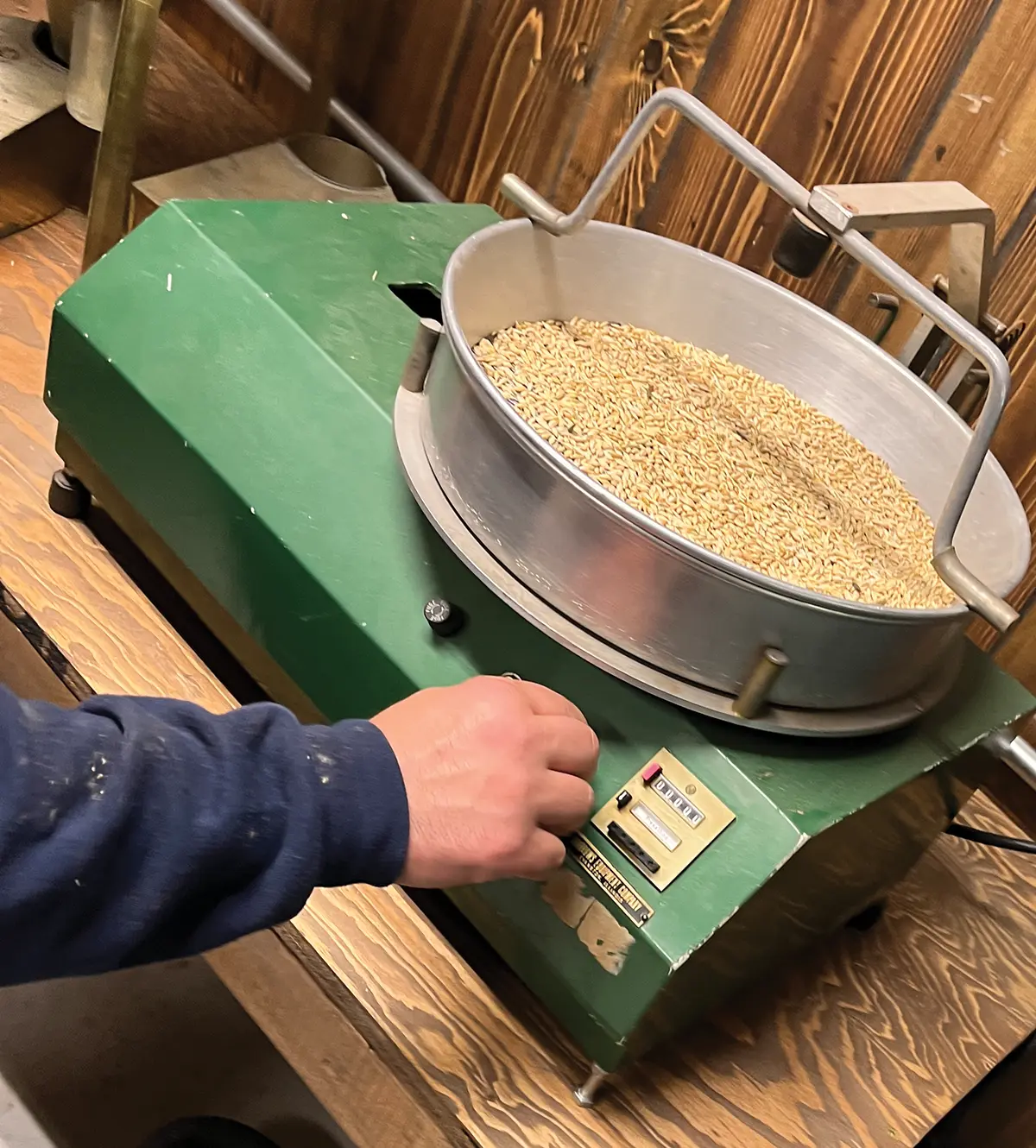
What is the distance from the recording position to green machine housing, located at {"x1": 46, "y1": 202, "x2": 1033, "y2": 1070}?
0.69 metres

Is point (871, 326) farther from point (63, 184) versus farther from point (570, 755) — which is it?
point (63, 184)

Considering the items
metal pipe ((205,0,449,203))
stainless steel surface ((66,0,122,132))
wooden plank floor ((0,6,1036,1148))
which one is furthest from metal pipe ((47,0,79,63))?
wooden plank floor ((0,6,1036,1148))

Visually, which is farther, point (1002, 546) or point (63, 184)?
point (63, 184)

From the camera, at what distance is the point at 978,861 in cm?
111

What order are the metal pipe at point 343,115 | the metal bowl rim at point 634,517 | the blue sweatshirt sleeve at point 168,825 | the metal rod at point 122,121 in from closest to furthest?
the blue sweatshirt sleeve at point 168,825 < the metal bowl rim at point 634,517 < the metal rod at point 122,121 < the metal pipe at point 343,115

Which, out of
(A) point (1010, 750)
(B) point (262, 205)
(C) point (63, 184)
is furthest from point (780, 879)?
(C) point (63, 184)

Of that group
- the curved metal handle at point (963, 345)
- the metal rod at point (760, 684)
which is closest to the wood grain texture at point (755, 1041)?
the metal rod at point (760, 684)

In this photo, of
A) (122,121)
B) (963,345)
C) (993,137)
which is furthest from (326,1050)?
(993,137)

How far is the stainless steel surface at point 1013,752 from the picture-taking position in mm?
848

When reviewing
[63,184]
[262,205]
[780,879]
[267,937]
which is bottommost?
[267,937]

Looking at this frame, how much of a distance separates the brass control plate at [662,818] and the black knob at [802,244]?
14.0 inches

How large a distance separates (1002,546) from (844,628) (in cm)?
21

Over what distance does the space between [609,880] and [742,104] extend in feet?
3.00

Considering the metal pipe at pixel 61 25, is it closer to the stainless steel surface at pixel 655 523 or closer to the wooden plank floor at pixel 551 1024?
the wooden plank floor at pixel 551 1024
